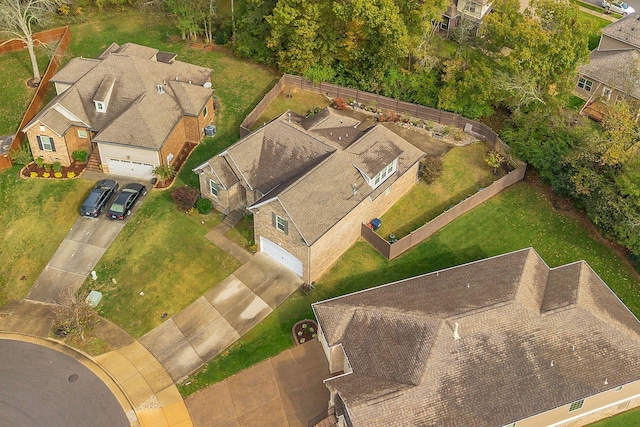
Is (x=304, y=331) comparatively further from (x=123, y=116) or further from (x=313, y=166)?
(x=123, y=116)

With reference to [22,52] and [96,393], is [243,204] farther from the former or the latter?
[22,52]

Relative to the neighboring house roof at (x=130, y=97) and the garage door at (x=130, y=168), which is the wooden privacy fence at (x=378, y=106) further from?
the garage door at (x=130, y=168)

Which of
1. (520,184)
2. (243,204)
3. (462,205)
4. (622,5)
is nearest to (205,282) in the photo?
(243,204)

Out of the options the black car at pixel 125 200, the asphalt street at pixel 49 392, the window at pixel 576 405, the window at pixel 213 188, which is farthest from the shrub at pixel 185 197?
the window at pixel 576 405

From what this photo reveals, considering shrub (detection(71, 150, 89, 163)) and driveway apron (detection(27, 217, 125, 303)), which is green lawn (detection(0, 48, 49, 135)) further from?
driveway apron (detection(27, 217, 125, 303))

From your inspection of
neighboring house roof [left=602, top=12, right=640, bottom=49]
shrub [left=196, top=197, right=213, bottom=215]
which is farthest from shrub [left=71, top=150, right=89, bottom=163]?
neighboring house roof [left=602, top=12, right=640, bottom=49]

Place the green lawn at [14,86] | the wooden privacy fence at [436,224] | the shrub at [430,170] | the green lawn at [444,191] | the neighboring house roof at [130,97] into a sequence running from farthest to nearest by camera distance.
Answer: the green lawn at [14,86] → the shrub at [430,170] → the neighboring house roof at [130,97] → the green lawn at [444,191] → the wooden privacy fence at [436,224]

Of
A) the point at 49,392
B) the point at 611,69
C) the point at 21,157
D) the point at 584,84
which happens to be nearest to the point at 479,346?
the point at 49,392
